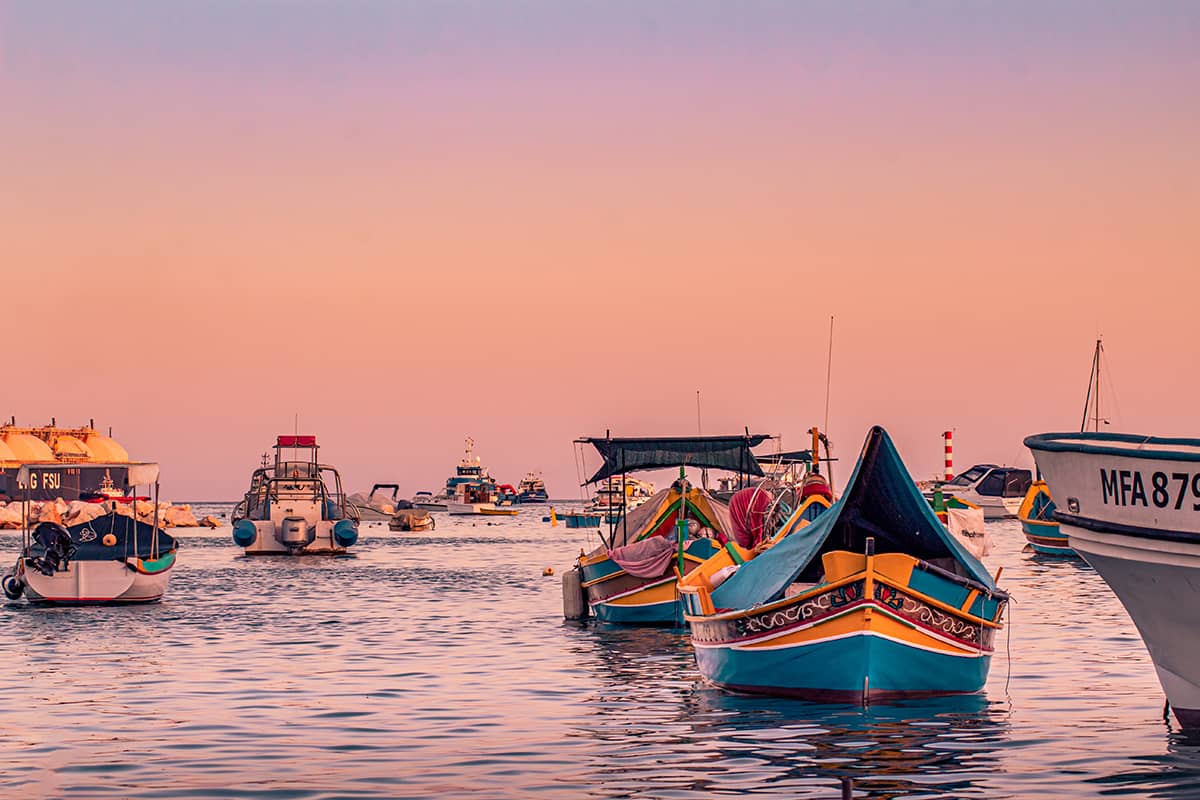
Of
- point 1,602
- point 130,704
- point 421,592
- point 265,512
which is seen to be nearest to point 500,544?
point 265,512

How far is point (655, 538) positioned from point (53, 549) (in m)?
19.3

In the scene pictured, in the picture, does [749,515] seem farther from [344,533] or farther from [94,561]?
[344,533]

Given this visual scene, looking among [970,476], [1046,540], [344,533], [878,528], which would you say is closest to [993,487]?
[970,476]

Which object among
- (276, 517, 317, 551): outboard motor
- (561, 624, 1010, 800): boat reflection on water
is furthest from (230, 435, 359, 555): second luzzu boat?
(561, 624, 1010, 800): boat reflection on water

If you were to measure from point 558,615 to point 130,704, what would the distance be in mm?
21349

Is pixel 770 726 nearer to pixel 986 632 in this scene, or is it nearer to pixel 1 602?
pixel 986 632

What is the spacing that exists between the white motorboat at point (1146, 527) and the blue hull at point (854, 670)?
3.41 m

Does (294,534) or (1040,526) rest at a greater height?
(1040,526)

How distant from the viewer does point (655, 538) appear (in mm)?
37781

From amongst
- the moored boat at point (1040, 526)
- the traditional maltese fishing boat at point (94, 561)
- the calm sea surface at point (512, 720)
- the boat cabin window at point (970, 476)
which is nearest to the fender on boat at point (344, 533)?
the moored boat at point (1040, 526)

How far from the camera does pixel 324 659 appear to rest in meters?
32.9

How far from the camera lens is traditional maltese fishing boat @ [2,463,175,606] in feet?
148

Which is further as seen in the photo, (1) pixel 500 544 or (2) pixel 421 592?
(1) pixel 500 544

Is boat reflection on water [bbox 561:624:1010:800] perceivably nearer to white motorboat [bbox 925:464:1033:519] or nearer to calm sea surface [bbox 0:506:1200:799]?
calm sea surface [bbox 0:506:1200:799]
